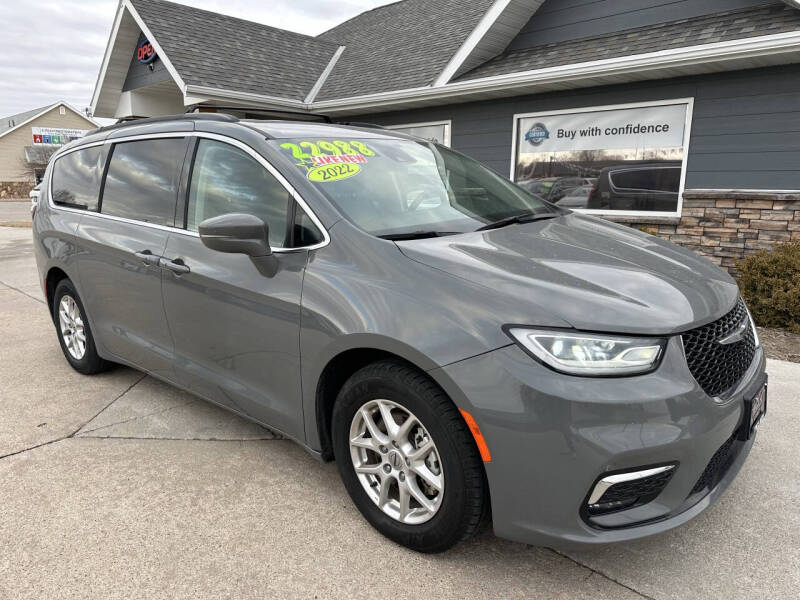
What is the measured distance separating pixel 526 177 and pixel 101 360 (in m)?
6.77

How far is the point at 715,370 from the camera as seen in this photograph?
6.96 ft

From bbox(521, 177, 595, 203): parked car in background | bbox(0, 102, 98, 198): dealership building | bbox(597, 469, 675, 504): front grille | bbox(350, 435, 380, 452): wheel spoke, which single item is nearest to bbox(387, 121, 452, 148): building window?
bbox(521, 177, 595, 203): parked car in background

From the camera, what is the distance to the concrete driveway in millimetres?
2217

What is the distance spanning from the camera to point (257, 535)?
99.1 inches

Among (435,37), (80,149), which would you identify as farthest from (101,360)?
(435,37)

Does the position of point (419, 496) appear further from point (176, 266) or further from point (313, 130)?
point (313, 130)

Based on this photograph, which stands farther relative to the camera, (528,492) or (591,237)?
(591,237)

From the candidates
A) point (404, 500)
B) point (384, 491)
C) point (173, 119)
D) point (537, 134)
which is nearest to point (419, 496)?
point (404, 500)

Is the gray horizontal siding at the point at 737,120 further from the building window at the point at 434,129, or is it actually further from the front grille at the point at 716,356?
the front grille at the point at 716,356

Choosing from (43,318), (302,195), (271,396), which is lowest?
(43,318)

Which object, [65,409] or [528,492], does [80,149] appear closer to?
[65,409]

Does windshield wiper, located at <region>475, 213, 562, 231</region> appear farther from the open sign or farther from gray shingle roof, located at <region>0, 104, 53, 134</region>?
gray shingle roof, located at <region>0, 104, 53, 134</region>

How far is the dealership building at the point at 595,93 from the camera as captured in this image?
22.2 feet

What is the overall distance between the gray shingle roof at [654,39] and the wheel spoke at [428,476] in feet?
22.3
